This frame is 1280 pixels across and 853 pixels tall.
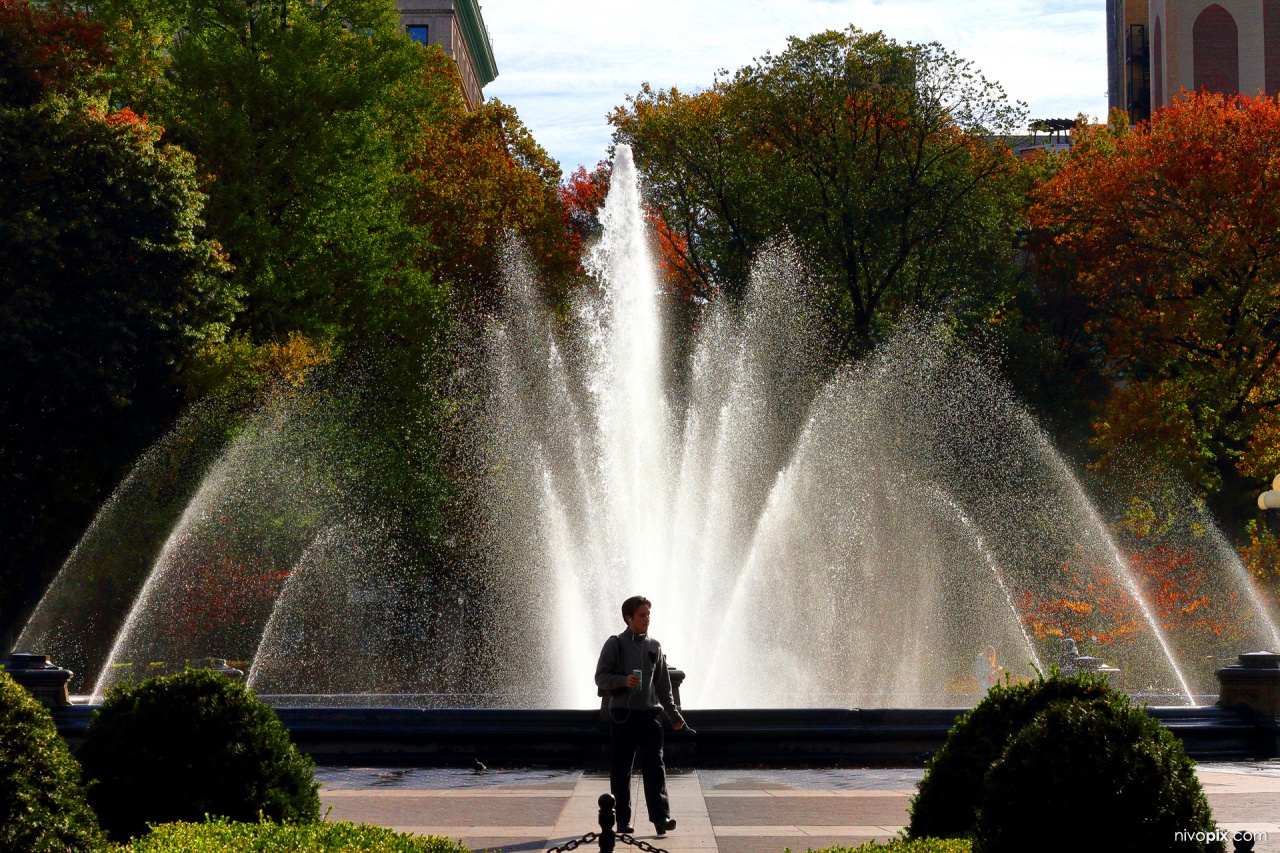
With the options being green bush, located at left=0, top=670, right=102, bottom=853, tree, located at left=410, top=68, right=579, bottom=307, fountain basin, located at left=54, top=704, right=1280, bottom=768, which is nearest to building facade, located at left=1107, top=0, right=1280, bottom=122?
tree, located at left=410, top=68, right=579, bottom=307

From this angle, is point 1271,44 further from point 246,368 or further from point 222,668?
point 222,668

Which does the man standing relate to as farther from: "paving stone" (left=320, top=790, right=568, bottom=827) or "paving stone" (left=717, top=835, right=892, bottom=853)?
"paving stone" (left=320, top=790, right=568, bottom=827)

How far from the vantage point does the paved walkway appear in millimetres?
9758

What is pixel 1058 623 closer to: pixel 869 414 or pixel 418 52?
pixel 869 414

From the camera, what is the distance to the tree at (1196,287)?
113 ft

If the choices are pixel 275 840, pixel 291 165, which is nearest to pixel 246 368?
pixel 291 165

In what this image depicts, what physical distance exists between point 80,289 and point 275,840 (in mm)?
24836

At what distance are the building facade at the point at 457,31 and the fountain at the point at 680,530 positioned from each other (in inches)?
1410

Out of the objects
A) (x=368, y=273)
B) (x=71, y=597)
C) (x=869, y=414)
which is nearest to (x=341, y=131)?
(x=368, y=273)

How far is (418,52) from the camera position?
37000 mm

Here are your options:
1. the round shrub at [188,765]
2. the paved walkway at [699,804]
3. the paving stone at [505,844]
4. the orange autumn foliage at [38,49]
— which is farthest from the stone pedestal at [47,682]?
the orange autumn foliage at [38,49]

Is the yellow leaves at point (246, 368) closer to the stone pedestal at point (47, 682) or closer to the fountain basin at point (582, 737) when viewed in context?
the stone pedestal at point (47, 682)

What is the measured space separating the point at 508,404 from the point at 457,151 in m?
9.63

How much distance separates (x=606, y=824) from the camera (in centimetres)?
696
